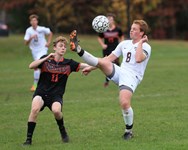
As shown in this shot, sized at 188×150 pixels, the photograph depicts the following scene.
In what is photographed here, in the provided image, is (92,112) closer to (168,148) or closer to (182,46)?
(168,148)

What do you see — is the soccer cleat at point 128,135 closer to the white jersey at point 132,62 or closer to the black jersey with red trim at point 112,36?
the white jersey at point 132,62

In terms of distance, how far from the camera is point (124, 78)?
939 cm

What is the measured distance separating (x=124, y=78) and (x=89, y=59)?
767 millimetres

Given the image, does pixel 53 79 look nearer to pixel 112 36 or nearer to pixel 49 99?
pixel 49 99

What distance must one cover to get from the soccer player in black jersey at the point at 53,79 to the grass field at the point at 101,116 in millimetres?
398

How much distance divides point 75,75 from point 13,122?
446 inches

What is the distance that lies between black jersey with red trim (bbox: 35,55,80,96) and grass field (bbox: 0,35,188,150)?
903 millimetres

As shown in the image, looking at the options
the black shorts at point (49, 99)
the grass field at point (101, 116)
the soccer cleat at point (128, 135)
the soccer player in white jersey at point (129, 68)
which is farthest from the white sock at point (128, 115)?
the black shorts at point (49, 99)

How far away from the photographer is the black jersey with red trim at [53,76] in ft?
30.1

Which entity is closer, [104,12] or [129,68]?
[129,68]

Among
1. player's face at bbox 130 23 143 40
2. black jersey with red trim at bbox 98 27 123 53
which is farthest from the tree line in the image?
player's face at bbox 130 23 143 40

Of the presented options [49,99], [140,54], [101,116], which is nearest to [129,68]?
[140,54]

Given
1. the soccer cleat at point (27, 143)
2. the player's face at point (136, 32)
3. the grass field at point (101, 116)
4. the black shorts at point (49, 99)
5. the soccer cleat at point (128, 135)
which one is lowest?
the grass field at point (101, 116)

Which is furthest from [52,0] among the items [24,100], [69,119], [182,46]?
[69,119]
